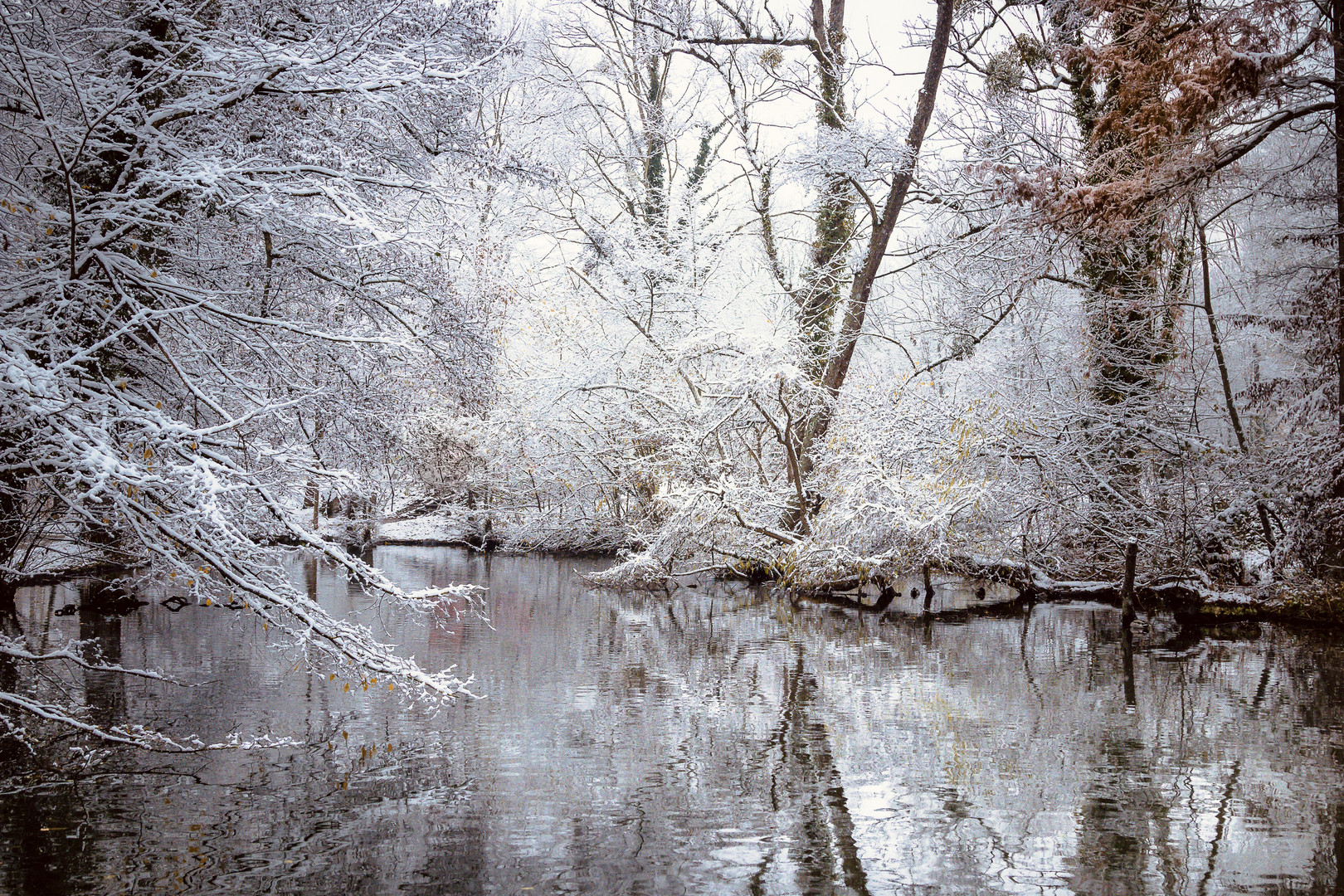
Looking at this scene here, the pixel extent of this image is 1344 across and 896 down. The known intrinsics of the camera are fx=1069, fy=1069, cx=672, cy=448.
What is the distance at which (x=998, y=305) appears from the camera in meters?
16.3

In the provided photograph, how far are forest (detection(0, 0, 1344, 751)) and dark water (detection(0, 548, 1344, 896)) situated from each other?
74cm

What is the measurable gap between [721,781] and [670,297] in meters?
13.2

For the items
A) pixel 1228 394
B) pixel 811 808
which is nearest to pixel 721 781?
pixel 811 808

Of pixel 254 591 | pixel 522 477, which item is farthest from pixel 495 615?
pixel 522 477

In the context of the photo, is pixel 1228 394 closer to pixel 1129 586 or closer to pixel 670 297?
pixel 1129 586

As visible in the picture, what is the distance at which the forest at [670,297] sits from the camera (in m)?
5.99

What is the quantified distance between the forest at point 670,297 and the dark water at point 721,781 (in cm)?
74

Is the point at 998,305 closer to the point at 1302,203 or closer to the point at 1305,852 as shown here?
the point at 1302,203

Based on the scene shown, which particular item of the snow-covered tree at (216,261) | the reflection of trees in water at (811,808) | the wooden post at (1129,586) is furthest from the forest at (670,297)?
the reflection of trees in water at (811,808)

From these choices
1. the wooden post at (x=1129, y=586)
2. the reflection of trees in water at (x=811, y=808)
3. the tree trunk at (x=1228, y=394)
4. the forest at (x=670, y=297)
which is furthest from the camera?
the wooden post at (x=1129, y=586)

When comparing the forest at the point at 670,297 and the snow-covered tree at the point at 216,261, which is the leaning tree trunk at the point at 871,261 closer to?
the forest at the point at 670,297

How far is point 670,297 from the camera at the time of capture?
18578mm

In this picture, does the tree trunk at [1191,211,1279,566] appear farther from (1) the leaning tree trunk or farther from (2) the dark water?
(1) the leaning tree trunk

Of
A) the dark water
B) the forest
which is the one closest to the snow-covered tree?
the forest
